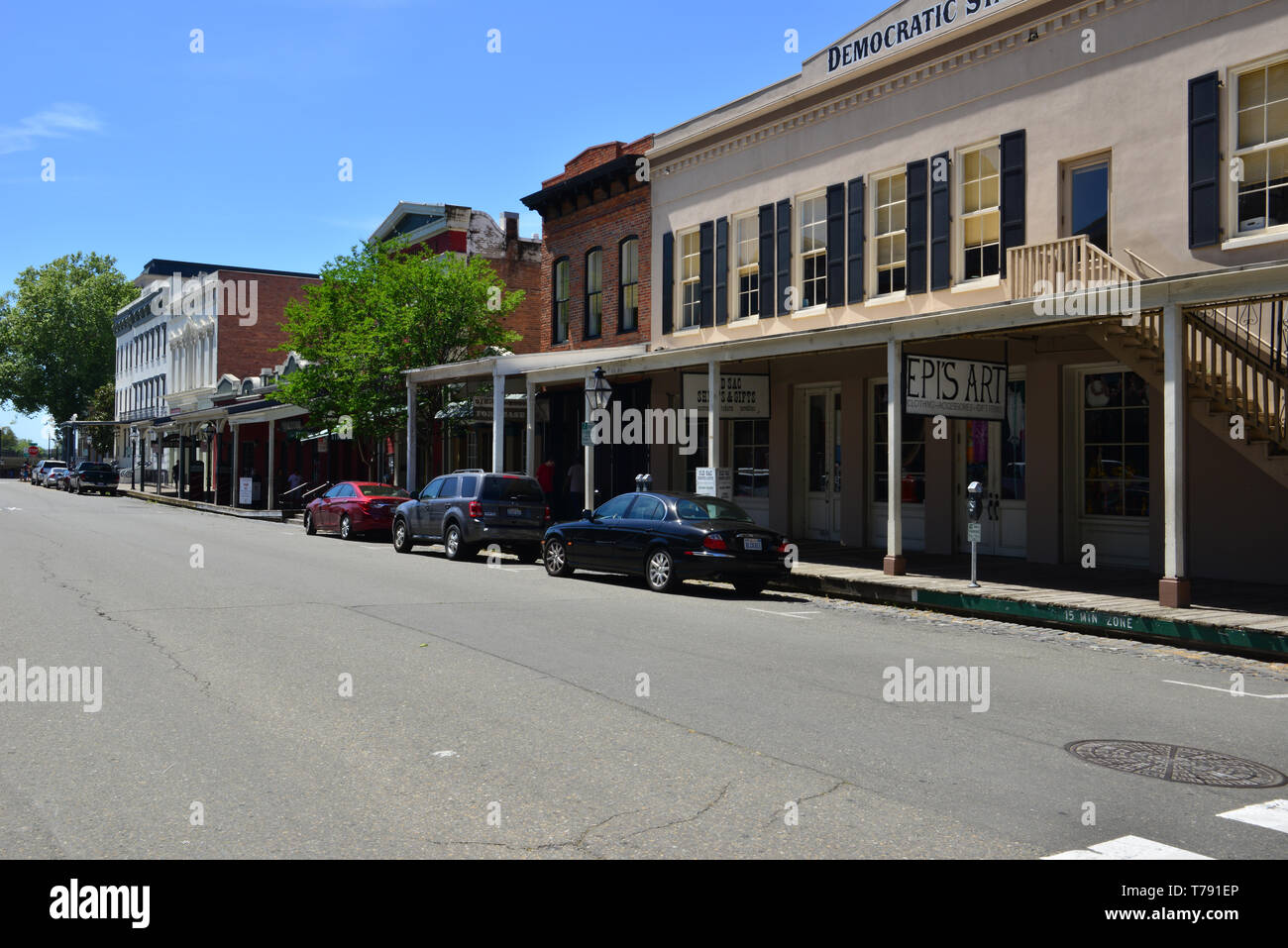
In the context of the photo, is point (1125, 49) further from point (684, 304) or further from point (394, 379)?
point (394, 379)

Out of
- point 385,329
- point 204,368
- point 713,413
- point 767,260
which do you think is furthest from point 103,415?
point 713,413

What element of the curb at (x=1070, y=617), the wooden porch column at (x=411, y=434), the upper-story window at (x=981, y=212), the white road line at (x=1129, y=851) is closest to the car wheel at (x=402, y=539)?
the wooden porch column at (x=411, y=434)

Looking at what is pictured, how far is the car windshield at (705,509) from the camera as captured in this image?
15672mm

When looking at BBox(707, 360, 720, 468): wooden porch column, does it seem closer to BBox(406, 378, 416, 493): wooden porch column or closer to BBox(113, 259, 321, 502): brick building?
BBox(406, 378, 416, 493): wooden porch column

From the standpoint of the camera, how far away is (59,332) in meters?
97.5

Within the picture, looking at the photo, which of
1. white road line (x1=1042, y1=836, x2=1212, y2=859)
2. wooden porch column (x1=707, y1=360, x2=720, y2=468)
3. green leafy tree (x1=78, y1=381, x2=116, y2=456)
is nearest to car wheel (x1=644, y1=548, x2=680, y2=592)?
wooden porch column (x1=707, y1=360, x2=720, y2=468)

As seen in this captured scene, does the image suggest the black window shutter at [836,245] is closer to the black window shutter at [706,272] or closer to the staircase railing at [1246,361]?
the black window shutter at [706,272]

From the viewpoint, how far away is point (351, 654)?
31.3 feet

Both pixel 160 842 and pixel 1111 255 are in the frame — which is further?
pixel 1111 255

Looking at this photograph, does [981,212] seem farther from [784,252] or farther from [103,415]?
[103,415]

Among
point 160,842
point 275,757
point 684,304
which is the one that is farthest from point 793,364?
point 160,842

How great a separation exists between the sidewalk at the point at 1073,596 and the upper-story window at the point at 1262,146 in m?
4.64

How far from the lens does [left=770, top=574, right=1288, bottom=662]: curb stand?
1065 cm
